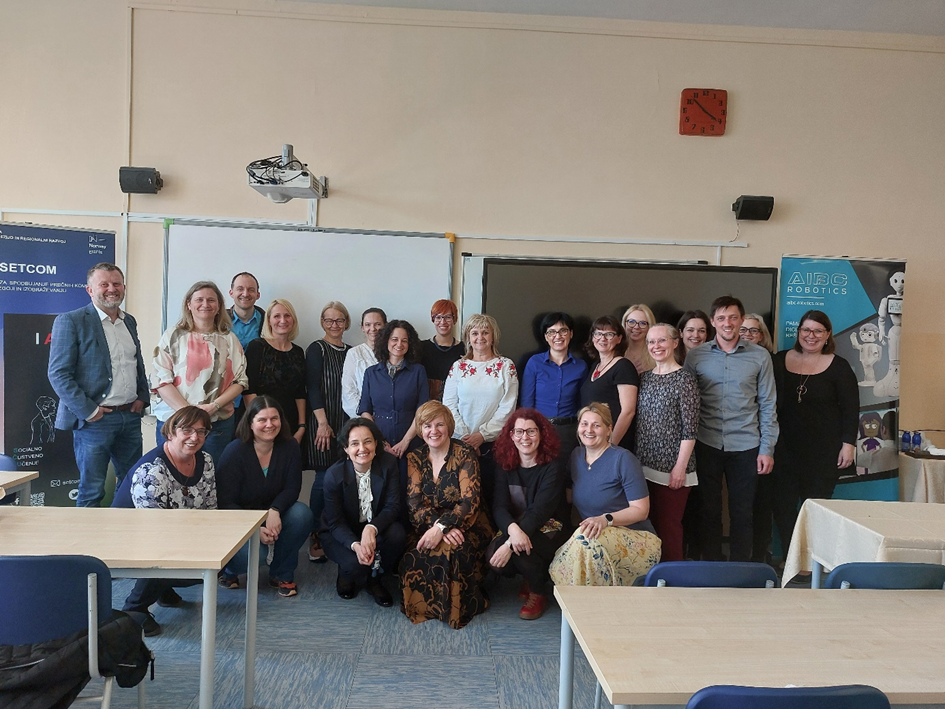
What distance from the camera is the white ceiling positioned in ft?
13.0

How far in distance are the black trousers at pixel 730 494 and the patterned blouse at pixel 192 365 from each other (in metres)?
2.71

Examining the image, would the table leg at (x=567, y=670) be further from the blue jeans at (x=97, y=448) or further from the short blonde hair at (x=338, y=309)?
the blue jeans at (x=97, y=448)

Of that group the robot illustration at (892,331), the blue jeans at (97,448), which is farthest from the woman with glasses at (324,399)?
the robot illustration at (892,331)

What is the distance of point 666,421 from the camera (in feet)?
10.1

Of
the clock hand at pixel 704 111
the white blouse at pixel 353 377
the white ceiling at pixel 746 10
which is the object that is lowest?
the white blouse at pixel 353 377

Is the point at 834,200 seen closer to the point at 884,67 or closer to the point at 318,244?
the point at 884,67

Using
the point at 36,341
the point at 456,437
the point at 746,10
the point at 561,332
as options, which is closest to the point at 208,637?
the point at 456,437

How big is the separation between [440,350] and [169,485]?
5.59ft

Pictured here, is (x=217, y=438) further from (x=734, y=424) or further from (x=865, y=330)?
(x=865, y=330)

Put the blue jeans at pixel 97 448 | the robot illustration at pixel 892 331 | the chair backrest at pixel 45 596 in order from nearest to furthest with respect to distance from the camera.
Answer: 1. the chair backrest at pixel 45 596
2. the blue jeans at pixel 97 448
3. the robot illustration at pixel 892 331

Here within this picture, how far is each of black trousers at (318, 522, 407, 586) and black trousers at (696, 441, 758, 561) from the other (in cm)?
167

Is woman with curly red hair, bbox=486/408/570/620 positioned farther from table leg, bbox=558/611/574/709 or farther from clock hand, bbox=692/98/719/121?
clock hand, bbox=692/98/719/121

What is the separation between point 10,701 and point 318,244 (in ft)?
10.2

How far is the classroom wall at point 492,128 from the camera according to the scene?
13.4 ft
